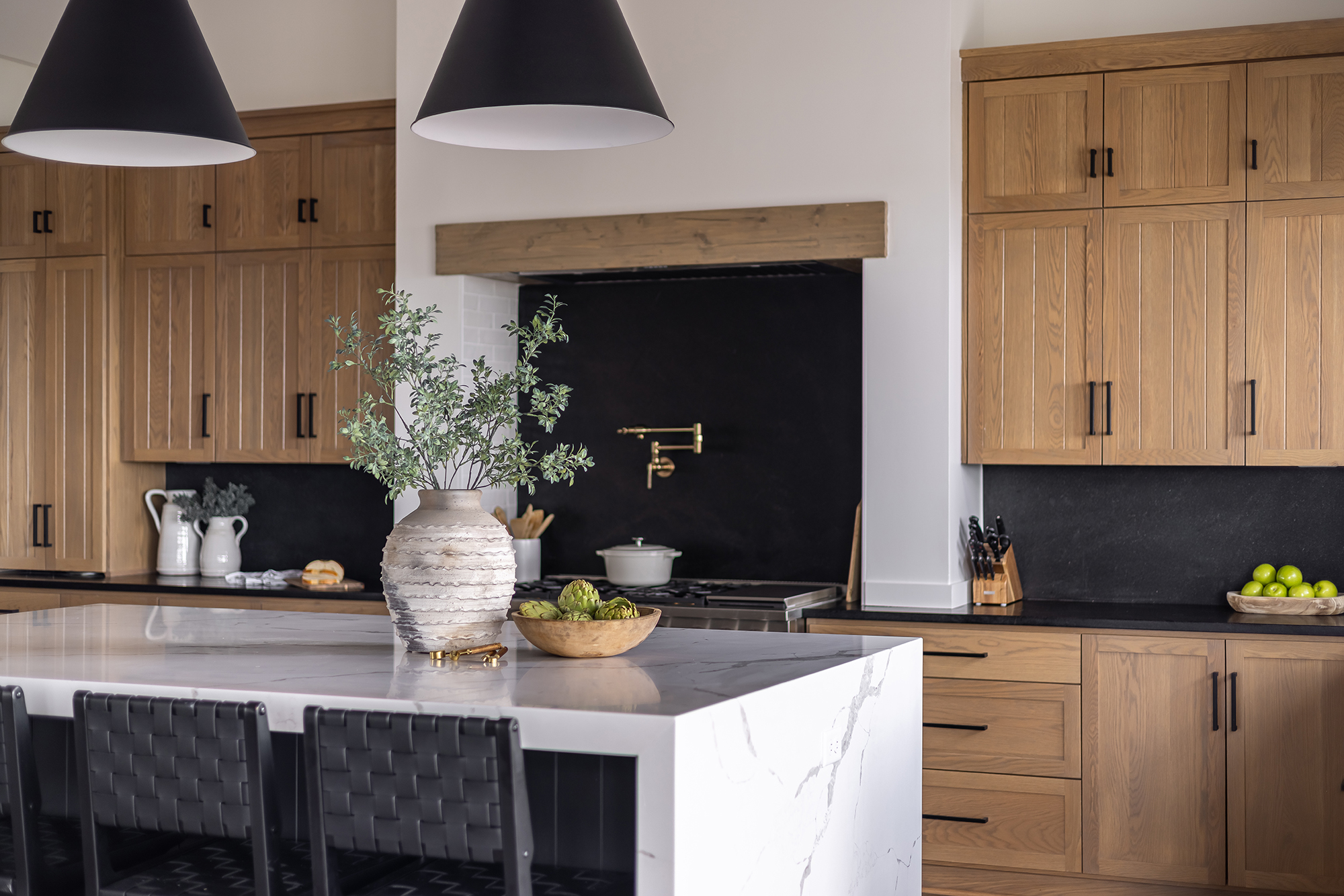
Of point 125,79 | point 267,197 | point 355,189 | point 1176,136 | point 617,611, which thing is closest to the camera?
point 617,611

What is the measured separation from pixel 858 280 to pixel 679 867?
3.14m

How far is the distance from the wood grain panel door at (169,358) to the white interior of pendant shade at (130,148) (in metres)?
2.29

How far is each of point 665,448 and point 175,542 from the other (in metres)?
2.08

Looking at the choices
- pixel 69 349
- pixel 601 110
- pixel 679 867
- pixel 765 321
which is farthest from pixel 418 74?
pixel 679 867

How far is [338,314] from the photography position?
5.05 metres

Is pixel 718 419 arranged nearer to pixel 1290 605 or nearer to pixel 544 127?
pixel 1290 605

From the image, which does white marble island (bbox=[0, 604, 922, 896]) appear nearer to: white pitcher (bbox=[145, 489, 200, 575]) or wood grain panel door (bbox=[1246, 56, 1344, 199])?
wood grain panel door (bbox=[1246, 56, 1344, 199])

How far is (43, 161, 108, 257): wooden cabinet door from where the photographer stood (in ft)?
17.1

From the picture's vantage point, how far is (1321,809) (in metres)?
3.77

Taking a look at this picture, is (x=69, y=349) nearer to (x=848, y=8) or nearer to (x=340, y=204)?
(x=340, y=204)

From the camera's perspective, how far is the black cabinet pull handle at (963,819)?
4.03 meters

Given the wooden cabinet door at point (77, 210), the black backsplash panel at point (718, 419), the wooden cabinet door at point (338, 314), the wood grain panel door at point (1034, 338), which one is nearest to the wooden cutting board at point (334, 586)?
the wooden cabinet door at point (338, 314)

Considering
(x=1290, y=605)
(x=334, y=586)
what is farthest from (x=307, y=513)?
(x=1290, y=605)

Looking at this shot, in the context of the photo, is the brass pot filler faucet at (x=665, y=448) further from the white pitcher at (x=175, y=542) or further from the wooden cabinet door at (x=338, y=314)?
the white pitcher at (x=175, y=542)
